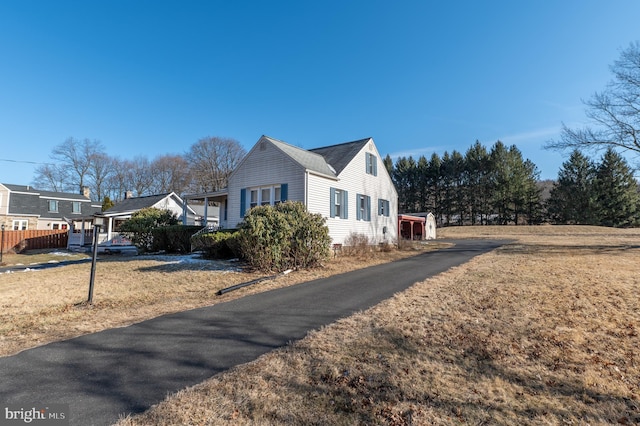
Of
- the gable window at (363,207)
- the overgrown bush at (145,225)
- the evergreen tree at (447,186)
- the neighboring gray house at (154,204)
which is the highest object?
the evergreen tree at (447,186)

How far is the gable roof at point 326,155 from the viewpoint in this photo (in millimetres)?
15094

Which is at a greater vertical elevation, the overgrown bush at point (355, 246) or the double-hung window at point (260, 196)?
the double-hung window at point (260, 196)

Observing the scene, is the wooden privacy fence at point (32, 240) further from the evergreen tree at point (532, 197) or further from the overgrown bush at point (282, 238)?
the evergreen tree at point (532, 197)

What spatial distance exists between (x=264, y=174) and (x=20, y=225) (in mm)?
33911

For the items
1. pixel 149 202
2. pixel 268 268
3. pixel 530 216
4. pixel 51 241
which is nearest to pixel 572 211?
pixel 530 216

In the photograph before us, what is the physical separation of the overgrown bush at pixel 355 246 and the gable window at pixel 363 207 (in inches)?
61.0

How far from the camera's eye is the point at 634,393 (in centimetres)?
301

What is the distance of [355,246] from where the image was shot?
15.4 meters

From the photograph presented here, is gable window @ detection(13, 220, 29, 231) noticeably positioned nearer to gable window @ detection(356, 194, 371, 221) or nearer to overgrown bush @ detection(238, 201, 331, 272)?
overgrown bush @ detection(238, 201, 331, 272)

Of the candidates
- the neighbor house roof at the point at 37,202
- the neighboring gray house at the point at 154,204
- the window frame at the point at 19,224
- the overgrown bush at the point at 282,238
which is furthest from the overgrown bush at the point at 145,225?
the neighbor house roof at the point at 37,202

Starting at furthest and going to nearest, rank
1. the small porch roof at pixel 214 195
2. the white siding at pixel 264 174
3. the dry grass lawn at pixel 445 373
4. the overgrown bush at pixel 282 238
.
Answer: the small porch roof at pixel 214 195
the white siding at pixel 264 174
the overgrown bush at pixel 282 238
the dry grass lawn at pixel 445 373

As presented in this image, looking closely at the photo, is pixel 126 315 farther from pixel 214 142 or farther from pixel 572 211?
pixel 572 211

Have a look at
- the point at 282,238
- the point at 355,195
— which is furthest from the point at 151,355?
the point at 355,195

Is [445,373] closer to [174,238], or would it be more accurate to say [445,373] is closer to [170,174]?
[174,238]
